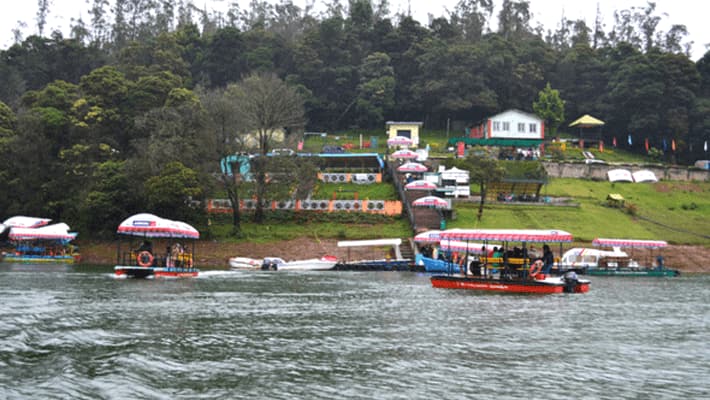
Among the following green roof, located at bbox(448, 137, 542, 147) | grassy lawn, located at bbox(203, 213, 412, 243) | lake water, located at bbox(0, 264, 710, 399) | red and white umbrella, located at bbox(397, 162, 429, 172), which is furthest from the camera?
green roof, located at bbox(448, 137, 542, 147)

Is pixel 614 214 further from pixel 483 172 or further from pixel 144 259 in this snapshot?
pixel 144 259

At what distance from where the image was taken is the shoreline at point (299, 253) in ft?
181

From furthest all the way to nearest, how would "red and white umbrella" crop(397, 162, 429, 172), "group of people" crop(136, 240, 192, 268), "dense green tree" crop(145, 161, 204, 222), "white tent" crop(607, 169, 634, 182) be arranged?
"white tent" crop(607, 169, 634, 182), "red and white umbrella" crop(397, 162, 429, 172), "dense green tree" crop(145, 161, 204, 222), "group of people" crop(136, 240, 192, 268)

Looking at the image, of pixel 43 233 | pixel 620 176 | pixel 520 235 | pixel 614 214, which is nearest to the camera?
pixel 520 235

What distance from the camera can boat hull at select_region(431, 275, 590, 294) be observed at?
117 ft

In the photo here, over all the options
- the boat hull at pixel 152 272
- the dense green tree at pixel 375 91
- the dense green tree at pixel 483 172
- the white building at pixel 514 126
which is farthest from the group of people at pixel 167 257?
the dense green tree at pixel 375 91

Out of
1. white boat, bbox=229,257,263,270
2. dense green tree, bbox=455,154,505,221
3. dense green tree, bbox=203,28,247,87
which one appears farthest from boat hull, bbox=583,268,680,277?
dense green tree, bbox=203,28,247,87

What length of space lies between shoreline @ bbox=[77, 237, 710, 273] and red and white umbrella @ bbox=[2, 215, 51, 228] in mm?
5283

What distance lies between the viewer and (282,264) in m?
51.8

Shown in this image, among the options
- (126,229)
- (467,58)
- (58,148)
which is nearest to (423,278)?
(126,229)

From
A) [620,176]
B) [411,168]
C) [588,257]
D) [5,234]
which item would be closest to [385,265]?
[588,257]

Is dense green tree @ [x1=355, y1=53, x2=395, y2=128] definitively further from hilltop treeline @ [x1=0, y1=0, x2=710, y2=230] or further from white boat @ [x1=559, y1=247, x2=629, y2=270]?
white boat @ [x1=559, y1=247, x2=629, y2=270]

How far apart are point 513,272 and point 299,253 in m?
22.1

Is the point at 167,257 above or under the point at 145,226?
under
